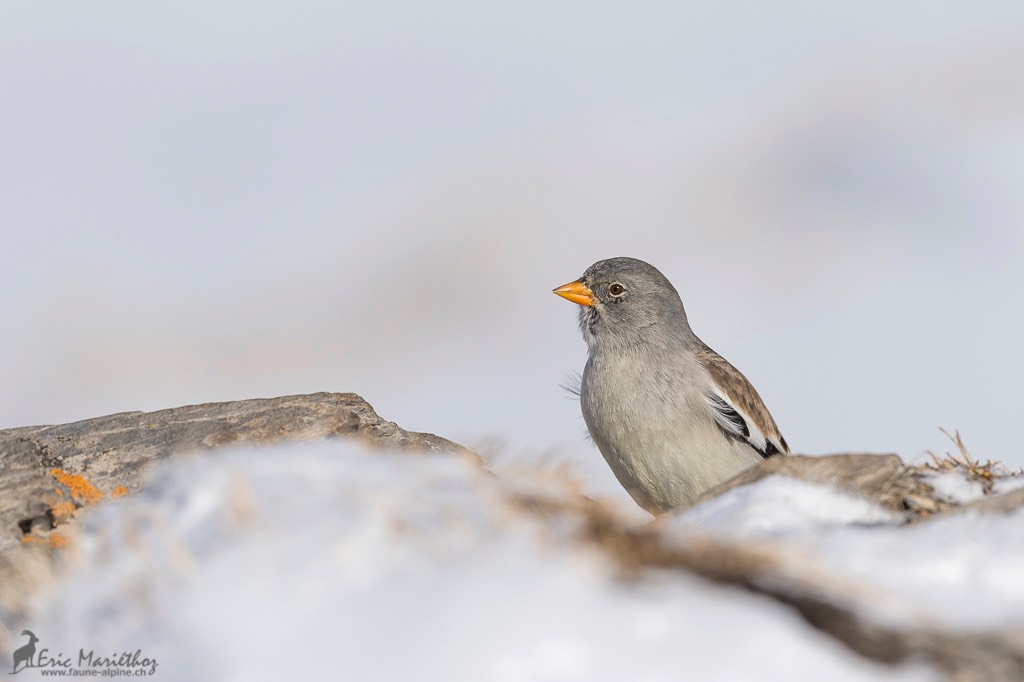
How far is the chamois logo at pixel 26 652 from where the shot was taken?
339cm

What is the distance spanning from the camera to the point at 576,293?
9906 millimetres

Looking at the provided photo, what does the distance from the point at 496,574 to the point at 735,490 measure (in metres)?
1.71

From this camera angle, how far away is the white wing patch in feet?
28.5

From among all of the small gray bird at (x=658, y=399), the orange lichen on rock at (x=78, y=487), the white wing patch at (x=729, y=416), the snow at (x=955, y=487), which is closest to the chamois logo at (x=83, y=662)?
the orange lichen on rock at (x=78, y=487)

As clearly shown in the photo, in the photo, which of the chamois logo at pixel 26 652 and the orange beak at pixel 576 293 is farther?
the orange beak at pixel 576 293

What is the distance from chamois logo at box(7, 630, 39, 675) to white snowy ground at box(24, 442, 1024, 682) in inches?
2.2

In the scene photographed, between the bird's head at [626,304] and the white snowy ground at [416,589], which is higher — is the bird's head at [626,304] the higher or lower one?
the higher one

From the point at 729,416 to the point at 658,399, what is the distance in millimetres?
619

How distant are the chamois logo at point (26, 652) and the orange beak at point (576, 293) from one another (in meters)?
6.87

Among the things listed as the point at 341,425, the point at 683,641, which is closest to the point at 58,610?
the point at 683,641

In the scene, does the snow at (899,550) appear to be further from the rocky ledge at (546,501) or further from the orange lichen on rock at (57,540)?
the orange lichen on rock at (57,540)

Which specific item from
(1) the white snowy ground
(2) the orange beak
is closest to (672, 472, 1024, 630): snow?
(1) the white snowy ground

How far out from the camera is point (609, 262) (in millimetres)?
9938

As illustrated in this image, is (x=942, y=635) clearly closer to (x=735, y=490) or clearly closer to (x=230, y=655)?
(x=735, y=490)
